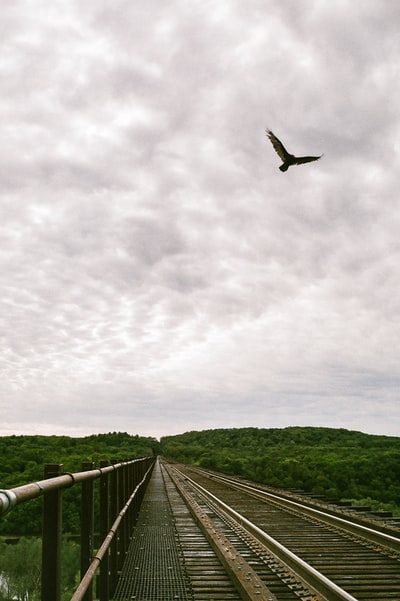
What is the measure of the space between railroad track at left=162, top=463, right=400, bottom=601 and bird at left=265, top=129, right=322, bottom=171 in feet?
18.4

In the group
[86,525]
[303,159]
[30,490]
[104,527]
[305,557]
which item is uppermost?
[303,159]

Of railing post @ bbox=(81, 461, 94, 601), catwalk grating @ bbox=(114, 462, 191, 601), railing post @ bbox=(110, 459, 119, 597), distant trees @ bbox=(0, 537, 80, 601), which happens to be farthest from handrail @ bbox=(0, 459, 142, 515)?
distant trees @ bbox=(0, 537, 80, 601)

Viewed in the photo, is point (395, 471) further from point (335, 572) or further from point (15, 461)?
point (335, 572)

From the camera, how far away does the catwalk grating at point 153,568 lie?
583 centimetres

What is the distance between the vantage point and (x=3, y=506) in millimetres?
1753

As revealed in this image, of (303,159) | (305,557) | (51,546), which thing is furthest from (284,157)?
(51,546)

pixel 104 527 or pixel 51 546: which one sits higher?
pixel 51 546

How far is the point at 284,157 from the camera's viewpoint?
30.6 ft

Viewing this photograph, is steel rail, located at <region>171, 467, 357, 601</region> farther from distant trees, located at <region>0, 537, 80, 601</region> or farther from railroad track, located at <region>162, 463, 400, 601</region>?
distant trees, located at <region>0, 537, 80, 601</region>

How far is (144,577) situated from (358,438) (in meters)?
149

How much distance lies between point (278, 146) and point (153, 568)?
6123mm

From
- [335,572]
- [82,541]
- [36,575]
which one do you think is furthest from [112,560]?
[36,575]

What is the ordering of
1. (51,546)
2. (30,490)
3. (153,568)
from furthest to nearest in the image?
(153,568) → (51,546) → (30,490)

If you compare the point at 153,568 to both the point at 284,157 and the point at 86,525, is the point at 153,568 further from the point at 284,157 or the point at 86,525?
the point at 284,157
